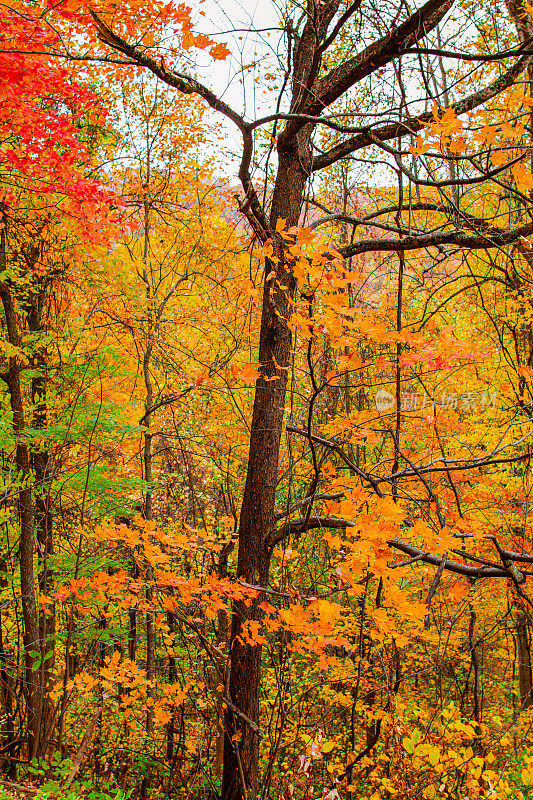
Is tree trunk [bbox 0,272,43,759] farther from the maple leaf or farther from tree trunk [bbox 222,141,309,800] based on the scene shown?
the maple leaf

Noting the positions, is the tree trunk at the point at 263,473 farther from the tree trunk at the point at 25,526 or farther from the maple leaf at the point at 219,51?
the tree trunk at the point at 25,526

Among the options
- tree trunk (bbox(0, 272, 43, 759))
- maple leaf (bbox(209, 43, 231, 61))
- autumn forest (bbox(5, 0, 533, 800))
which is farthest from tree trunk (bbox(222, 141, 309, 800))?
tree trunk (bbox(0, 272, 43, 759))

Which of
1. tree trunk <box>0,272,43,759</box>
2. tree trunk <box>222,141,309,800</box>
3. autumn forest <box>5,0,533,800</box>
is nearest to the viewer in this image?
autumn forest <box>5,0,533,800</box>

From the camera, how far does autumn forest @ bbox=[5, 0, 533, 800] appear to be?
248 cm

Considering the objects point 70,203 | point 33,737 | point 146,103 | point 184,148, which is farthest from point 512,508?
point 146,103

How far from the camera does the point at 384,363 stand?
2367 mm

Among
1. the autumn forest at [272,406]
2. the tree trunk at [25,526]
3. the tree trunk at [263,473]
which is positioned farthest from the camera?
the tree trunk at [25,526]

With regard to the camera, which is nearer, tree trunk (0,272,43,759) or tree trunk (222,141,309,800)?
tree trunk (222,141,309,800)

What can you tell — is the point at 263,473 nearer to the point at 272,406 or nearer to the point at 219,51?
the point at 272,406

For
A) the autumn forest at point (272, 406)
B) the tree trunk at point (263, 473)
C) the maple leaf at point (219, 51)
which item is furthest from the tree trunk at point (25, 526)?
the maple leaf at point (219, 51)

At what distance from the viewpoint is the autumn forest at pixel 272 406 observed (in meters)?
2.48

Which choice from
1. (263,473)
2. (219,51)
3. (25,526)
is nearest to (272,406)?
(263,473)

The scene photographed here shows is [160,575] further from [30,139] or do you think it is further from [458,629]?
[458,629]

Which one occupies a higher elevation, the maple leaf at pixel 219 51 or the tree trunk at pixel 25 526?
the maple leaf at pixel 219 51
